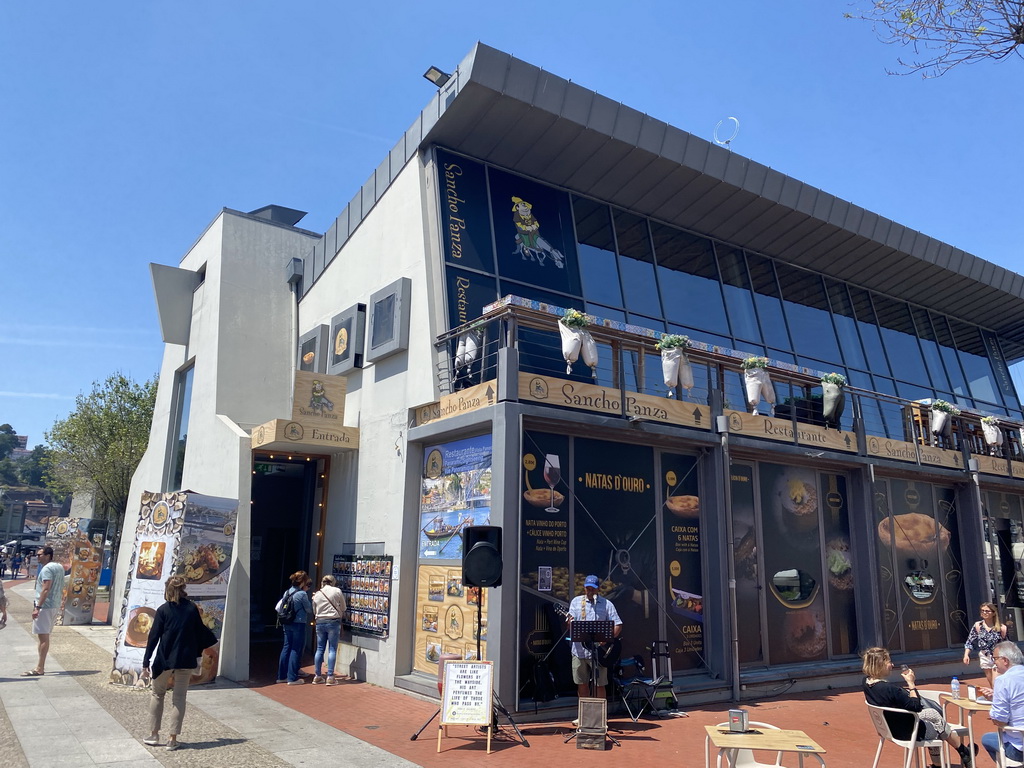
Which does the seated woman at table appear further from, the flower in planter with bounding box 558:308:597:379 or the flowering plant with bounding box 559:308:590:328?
the flowering plant with bounding box 559:308:590:328

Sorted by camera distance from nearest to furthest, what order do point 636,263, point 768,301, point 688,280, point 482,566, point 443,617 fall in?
point 482,566
point 443,617
point 636,263
point 688,280
point 768,301

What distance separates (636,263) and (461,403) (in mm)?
6385

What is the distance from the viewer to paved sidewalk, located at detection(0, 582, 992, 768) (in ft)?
23.3

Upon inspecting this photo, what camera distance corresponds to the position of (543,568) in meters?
9.77

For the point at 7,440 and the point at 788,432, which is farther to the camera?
the point at 7,440

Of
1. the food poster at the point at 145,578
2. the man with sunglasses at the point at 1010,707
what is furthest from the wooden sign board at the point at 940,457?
the food poster at the point at 145,578

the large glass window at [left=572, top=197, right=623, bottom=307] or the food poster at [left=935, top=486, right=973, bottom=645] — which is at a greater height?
the large glass window at [left=572, top=197, right=623, bottom=307]

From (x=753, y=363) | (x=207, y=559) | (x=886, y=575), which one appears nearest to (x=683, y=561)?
(x=753, y=363)

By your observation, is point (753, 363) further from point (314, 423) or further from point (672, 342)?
point (314, 423)

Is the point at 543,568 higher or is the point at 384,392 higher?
the point at 384,392

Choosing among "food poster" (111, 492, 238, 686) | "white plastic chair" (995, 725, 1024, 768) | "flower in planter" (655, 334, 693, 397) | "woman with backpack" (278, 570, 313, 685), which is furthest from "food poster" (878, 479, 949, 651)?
"food poster" (111, 492, 238, 686)

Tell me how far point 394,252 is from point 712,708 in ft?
29.6

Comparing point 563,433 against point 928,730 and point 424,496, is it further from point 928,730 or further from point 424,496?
point 928,730

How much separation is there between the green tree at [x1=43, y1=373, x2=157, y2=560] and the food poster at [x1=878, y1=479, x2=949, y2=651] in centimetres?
2971
